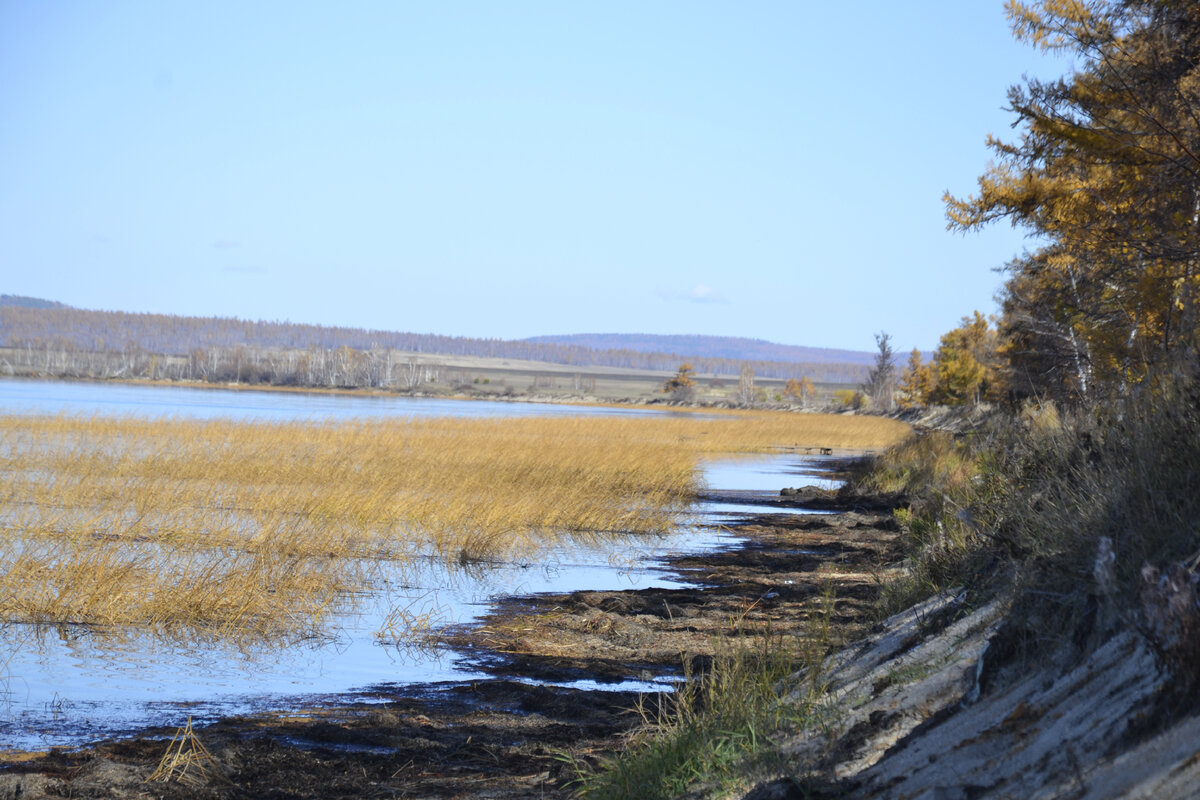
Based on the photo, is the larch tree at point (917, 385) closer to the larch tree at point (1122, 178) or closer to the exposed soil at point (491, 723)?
the larch tree at point (1122, 178)

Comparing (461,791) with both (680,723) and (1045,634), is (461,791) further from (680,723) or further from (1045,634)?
(1045,634)

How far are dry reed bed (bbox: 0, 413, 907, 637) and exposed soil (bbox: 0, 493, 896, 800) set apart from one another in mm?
2230

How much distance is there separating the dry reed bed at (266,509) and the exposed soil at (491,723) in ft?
7.32

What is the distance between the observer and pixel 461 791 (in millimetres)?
5441

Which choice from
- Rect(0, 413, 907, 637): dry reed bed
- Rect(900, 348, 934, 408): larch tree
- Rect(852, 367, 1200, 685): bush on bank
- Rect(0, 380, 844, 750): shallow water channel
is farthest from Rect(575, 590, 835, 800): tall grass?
Rect(900, 348, 934, 408): larch tree

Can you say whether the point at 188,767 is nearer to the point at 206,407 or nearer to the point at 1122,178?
the point at 1122,178

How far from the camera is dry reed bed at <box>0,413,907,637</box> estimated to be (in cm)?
960

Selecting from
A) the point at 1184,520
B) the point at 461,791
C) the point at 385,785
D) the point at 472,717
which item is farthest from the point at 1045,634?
the point at 472,717

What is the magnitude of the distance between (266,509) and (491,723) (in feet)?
32.0

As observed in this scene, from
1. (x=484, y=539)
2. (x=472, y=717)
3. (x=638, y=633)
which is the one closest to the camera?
(x=472, y=717)

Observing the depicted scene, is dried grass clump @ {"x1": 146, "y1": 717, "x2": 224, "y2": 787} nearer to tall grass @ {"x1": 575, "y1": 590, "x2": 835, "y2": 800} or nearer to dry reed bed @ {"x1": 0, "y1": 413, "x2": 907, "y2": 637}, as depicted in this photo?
tall grass @ {"x1": 575, "y1": 590, "x2": 835, "y2": 800}

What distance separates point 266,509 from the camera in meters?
15.6

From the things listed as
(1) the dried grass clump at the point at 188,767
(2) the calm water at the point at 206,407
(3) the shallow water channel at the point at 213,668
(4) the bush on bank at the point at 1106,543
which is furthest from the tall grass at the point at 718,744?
(2) the calm water at the point at 206,407

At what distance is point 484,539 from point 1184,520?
10.2m
